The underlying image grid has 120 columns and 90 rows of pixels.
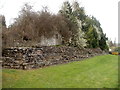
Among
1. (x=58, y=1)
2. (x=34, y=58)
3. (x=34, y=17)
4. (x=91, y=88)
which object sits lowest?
(x=91, y=88)

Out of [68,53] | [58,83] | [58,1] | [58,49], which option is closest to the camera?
[58,83]

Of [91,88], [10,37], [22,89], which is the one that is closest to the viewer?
[22,89]

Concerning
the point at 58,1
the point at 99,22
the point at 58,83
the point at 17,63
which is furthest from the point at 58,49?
the point at 99,22

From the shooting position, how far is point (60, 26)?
20.5 metres

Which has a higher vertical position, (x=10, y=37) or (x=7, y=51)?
(x=10, y=37)

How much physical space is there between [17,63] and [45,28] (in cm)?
829

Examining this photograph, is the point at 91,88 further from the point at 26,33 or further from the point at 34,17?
the point at 34,17

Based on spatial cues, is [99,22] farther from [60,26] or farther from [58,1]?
[60,26]

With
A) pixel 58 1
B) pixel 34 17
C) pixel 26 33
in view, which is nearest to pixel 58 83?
pixel 26 33

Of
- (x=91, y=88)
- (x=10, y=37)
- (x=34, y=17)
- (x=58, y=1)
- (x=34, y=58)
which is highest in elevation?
(x=58, y=1)

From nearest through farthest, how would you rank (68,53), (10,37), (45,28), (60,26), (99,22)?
(10,37), (68,53), (45,28), (60,26), (99,22)

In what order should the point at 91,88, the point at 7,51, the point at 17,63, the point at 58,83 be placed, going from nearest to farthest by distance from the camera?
the point at 91,88, the point at 58,83, the point at 17,63, the point at 7,51

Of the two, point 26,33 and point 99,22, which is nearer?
point 26,33

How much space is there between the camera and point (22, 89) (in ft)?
22.0
